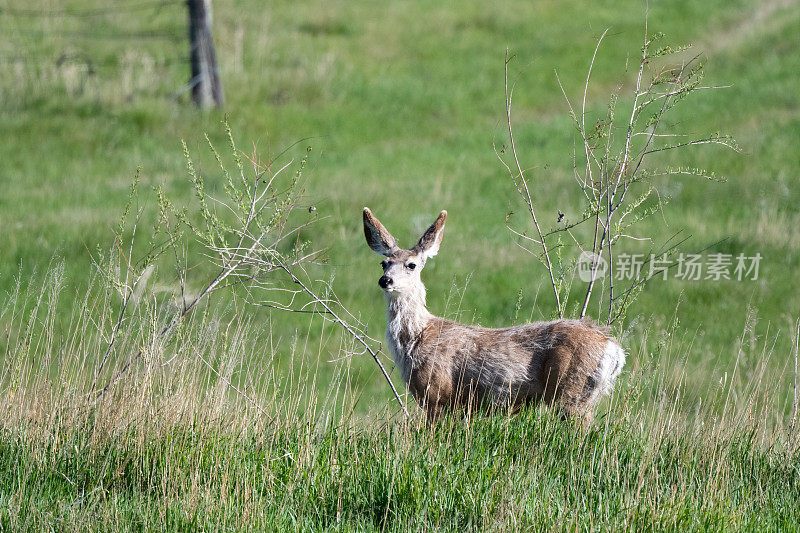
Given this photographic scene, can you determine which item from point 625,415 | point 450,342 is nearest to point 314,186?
point 450,342

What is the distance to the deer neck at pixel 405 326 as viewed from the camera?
642 centimetres

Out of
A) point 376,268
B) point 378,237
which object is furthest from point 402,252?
point 376,268

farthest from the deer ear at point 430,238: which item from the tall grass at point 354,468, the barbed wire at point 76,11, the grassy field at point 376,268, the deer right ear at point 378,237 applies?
the barbed wire at point 76,11

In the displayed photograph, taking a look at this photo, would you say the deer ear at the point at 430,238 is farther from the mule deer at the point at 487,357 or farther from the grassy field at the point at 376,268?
the grassy field at the point at 376,268

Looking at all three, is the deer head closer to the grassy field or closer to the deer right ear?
the deer right ear

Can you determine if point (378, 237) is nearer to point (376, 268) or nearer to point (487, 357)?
point (487, 357)

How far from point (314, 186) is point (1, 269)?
19.8 ft

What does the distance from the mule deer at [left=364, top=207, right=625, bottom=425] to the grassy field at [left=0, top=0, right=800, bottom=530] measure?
295 mm

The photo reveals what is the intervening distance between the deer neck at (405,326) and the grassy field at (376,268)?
16.4 inches

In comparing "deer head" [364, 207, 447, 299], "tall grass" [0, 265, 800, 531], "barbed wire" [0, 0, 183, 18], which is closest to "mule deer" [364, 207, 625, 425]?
"deer head" [364, 207, 447, 299]

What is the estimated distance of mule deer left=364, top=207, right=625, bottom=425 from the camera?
6.16m

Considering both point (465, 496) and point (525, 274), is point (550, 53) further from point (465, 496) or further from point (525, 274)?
point (465, 496)

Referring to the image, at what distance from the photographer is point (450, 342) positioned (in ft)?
21.0

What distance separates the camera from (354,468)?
5195 mm
